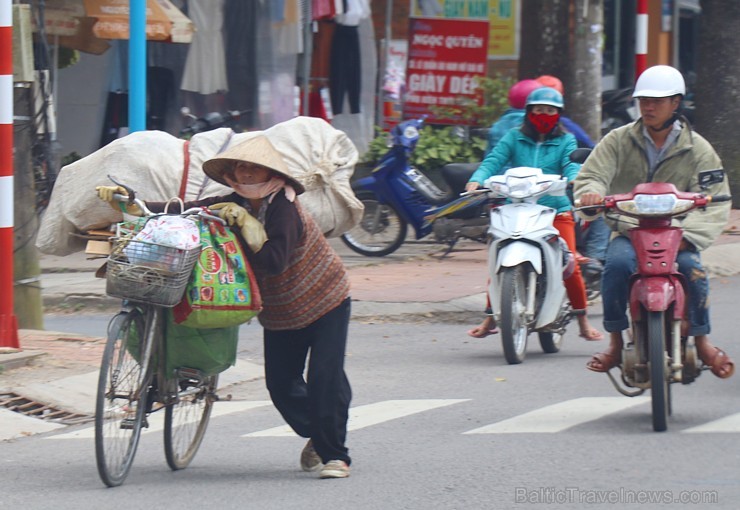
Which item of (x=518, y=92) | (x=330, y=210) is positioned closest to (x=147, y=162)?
(x=330, y=210)

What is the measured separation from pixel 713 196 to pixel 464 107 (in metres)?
10.2

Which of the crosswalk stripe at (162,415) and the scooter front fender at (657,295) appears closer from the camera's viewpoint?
the scooter front fender at (657,295)

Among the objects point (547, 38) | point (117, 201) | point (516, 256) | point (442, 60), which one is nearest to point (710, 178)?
point (516, 256)

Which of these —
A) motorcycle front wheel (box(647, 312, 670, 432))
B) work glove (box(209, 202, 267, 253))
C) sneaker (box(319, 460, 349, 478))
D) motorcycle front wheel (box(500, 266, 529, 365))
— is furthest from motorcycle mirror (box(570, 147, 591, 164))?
work glove (box(209, 202, 267, 253))

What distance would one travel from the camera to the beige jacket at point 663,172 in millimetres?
6535

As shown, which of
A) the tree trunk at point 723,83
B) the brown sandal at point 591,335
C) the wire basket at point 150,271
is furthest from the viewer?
the tree trunk at point 723,83

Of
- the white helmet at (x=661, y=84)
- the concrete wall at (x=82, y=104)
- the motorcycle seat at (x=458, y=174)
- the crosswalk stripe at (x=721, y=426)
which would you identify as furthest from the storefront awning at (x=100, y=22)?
the crosswalk stripe at (x=721, y=426)

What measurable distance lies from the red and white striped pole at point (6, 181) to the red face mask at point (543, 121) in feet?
10.9

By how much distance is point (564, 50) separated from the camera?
47.1ft

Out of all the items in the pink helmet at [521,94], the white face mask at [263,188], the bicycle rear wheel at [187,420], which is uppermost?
the pink helmet at [521,94]

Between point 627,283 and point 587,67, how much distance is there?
25.7 ft

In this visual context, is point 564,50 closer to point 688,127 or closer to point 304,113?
point 304,113

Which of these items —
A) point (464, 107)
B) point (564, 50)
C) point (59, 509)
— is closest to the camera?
point (59, 509)

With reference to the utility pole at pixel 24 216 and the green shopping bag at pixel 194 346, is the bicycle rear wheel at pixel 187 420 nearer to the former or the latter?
the green shopping bag at pixel 194 346
